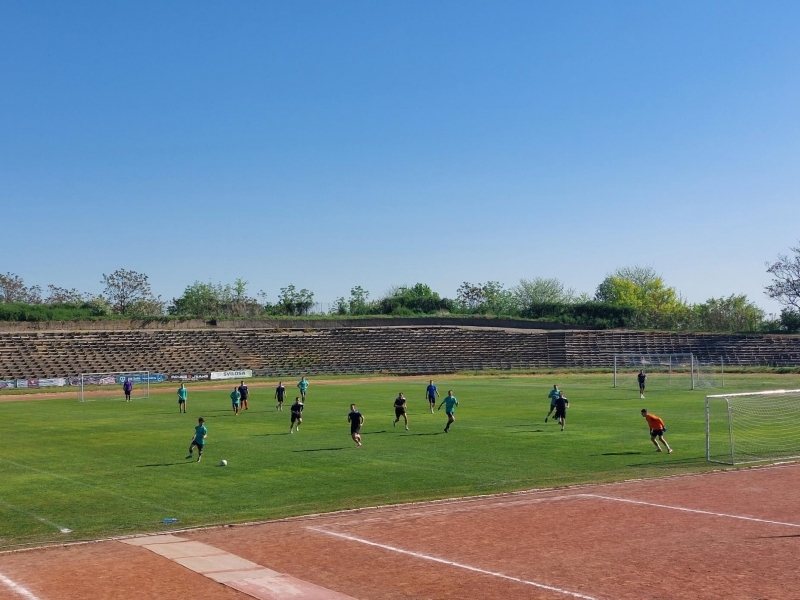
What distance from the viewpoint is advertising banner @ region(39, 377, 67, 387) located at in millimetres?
69625

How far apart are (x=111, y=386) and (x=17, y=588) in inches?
2299

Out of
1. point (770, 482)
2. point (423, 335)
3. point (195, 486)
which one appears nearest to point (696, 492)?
point (770, 482)

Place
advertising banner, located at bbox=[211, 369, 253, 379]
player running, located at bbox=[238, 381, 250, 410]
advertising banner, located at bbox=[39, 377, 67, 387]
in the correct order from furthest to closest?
advertising banner, located at bbox=[211, 369, 253, 379] → advertising banner, located at bbox=[39, 377, 67, 387] → player running, located at bbox=[238, 381, 250, 410]

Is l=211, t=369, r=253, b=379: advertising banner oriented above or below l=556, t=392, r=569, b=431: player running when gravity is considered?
above

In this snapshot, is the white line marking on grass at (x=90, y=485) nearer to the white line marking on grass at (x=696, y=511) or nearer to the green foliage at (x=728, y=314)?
the white line marking on grass at (x=696, y=511)

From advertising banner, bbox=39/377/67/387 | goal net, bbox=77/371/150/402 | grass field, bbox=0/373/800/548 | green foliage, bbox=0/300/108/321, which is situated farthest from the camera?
green foliage, bbox=0/300/108/321

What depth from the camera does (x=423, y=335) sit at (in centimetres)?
9694

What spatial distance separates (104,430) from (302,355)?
5086 centimetres

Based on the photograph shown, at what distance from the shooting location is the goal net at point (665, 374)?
62062 mm

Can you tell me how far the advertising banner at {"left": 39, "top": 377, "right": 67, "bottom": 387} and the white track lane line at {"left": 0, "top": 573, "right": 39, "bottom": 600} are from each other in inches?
2354

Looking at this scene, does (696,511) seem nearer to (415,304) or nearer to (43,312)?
(43,312)

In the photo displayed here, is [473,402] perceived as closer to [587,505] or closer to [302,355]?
[587,505]

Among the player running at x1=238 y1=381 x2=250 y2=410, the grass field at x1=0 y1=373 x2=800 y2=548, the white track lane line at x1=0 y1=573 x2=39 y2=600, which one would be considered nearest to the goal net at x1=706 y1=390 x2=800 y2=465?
the grass field at x1=0 y1=373 x2=800 y2=548

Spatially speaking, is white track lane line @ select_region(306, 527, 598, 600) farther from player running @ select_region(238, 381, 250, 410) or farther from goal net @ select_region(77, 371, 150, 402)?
goal net @ select_region(77, 371, 150, 402)
